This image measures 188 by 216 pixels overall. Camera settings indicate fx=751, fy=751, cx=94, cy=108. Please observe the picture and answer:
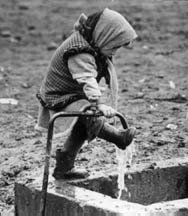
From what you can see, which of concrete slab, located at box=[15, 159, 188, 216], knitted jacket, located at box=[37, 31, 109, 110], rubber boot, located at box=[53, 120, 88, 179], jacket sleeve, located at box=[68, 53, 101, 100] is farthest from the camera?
rubber boot, located at box=[53, 120, 88, 179]

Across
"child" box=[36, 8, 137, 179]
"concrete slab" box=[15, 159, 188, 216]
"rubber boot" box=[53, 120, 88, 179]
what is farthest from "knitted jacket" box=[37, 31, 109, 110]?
"concrete slab" box=[15, 159, 188, 216]

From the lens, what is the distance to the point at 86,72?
16.3ft

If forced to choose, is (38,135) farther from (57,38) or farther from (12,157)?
(57,38)

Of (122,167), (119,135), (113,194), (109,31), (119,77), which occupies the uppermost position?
(109,31)

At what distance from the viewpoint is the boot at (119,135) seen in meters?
5.02

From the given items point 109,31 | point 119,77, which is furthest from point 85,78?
point 119,77

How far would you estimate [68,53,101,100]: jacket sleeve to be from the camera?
192 inches

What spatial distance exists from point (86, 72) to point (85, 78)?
0.05m

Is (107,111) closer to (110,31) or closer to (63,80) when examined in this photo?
(63,80)

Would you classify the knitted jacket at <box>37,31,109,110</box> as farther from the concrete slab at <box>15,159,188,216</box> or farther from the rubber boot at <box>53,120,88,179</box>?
the concrete slab at <box>15,159,188,216</box>

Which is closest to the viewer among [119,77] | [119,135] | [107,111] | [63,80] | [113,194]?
[107,111]

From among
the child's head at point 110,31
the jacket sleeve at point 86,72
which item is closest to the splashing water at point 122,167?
the jacket sleeve at point 86,72

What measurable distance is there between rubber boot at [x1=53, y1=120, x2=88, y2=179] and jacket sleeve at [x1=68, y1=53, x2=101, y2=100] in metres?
0.40

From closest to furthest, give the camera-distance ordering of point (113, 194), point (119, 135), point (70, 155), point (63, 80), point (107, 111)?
point (107, 111) < point (119, 135) < point (63, 80) < point (70, 155) < point (113, 194)
